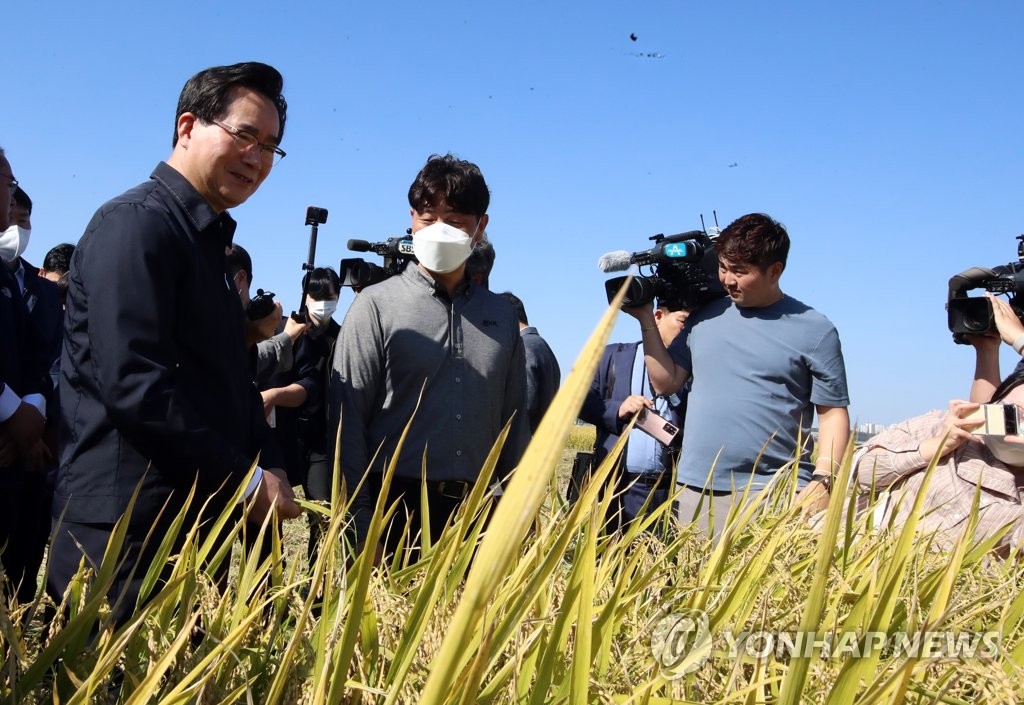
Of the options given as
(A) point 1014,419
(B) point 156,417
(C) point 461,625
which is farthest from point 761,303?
(C) point 461,625

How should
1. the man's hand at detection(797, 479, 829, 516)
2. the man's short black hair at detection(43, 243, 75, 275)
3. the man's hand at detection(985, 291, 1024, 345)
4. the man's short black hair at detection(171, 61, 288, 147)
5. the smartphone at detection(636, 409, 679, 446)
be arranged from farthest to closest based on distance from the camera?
the man's short black hair at detection(43, 243, 75, 275) < the smartphone at detection(636, 409, 679, 446) < the man's hand at detection(985, 291, 1024, 345) < the man's hand at detection(797, 479, 829, 516) < the man's short black hair at detection(171, 61, 288, 147)

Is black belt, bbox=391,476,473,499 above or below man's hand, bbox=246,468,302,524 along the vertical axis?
below

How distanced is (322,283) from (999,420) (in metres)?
2.46

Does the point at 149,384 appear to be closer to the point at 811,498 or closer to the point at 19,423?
the point at 19,423

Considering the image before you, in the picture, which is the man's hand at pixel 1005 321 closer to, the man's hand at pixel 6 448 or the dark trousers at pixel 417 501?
the dark trousers at pixel 417 501

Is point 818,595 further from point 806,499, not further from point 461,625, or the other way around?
point 806,499

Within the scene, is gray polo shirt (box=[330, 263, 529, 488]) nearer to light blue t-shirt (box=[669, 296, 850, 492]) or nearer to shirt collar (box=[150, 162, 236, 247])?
shirt collar (box=[150, 162, 236, 247])

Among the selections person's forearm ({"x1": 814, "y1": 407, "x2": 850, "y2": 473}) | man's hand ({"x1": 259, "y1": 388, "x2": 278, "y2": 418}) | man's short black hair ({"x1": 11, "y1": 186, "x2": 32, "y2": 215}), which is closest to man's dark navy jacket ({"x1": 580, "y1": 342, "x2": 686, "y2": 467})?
person's forearm ({"x1": 814, "y1": 407, "x2": 850, "y2": 473})

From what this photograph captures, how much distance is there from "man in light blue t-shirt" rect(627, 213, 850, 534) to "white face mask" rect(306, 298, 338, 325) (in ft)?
4.08

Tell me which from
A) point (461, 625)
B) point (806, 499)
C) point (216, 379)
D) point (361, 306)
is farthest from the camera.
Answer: point (361, 306)

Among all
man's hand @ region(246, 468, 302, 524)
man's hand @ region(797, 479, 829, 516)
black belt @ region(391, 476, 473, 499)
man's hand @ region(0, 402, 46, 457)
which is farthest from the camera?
black belt @ region(391, 476, 473, 499)

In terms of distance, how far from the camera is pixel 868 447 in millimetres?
3002

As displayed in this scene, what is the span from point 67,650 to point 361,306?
4.98ft

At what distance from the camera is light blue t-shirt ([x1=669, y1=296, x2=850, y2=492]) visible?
3.08 meters
